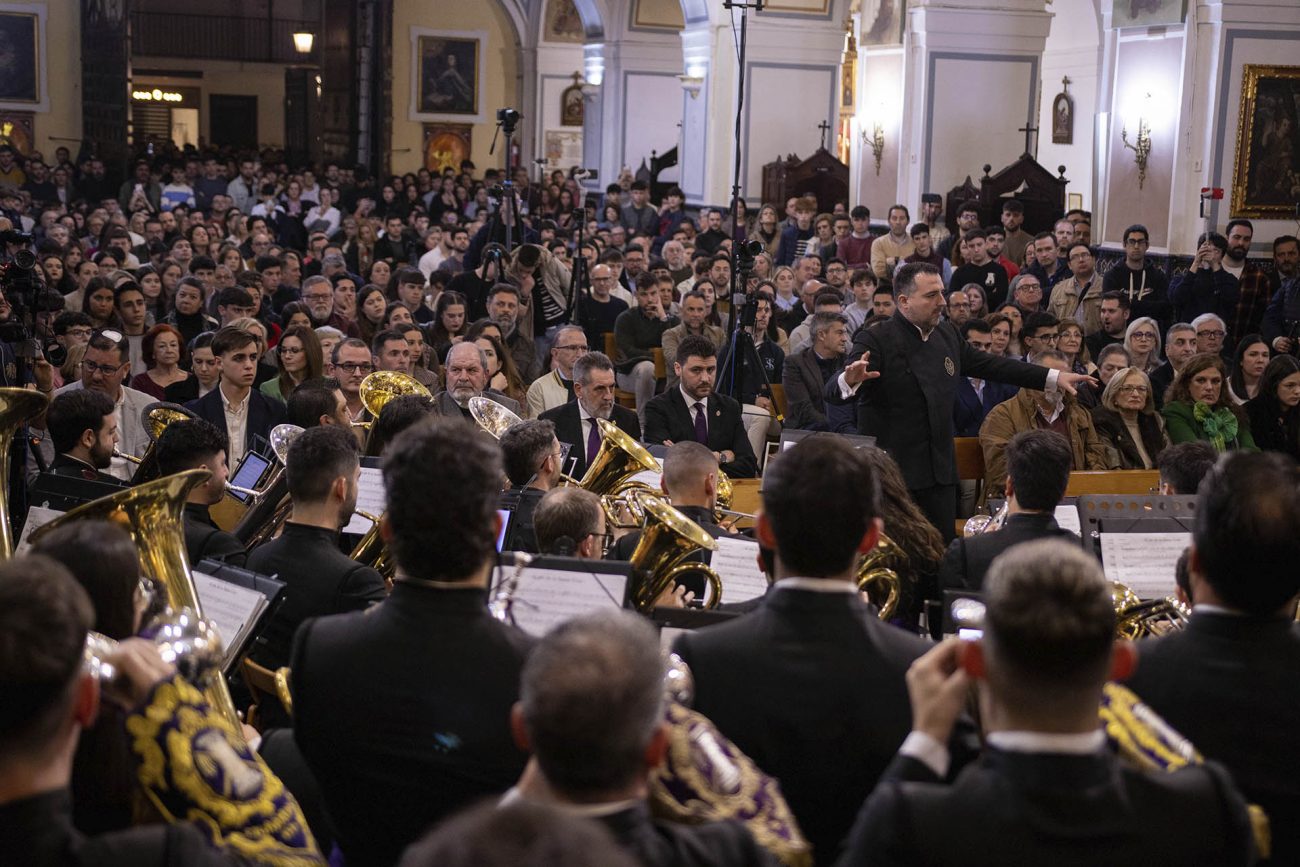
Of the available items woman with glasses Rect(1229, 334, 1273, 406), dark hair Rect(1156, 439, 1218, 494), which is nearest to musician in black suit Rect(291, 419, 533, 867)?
dark hair Rect(1156, 439, 1218, 494)

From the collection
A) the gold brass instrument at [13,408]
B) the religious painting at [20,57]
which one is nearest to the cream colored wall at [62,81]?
the religious painting at [20,57]

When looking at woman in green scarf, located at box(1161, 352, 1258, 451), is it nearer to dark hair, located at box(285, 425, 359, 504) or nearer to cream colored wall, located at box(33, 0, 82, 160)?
dark hair, located at box(285, 425, 359, 504)

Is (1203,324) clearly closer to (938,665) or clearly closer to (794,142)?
(938,665)

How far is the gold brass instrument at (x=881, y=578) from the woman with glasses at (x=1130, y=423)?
10.6ft

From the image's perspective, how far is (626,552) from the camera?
13.5ft

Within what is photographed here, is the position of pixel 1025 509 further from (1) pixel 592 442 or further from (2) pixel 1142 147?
(2) pixel 1142 147

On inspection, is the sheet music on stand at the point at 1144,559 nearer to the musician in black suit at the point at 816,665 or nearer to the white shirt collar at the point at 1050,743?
the musician in black suit at the point at 816,665

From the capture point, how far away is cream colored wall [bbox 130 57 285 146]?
2866 centimetres

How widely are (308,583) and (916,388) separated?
317 centimetres

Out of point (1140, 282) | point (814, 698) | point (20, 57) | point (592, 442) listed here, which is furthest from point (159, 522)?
point (20, 57)

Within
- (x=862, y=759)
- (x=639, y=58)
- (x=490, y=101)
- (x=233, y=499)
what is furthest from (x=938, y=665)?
(x=490, y=101)

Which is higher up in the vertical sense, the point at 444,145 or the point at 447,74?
the point at 447,74

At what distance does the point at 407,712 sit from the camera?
2.25 meters

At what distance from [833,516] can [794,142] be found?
15718 mm
